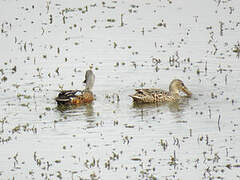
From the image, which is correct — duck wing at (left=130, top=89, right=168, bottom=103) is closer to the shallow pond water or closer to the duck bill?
the shallow pond water

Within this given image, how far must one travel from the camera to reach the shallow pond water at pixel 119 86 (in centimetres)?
1259

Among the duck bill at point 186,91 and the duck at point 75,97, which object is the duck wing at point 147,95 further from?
the duck at point 75,97

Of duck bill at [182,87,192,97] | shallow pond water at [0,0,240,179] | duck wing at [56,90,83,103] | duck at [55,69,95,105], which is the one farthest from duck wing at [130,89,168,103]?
duck wing at [56,90,83,103]

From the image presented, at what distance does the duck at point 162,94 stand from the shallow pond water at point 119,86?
219 mm

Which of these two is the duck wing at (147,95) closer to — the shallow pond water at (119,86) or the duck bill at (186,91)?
the shallow pond water at (119,86)

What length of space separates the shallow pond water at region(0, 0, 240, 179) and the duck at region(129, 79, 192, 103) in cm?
22

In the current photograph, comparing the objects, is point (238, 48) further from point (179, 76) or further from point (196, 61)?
point (179, 76)

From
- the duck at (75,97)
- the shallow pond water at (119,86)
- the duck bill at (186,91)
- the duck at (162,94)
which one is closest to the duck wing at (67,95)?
the duck at (75,97)

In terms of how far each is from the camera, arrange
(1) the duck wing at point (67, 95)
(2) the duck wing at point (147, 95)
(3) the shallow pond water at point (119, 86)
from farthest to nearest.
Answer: (2) the duck wing at point (147, 95) → (1) the duck wing at point (67, 95) → (3) the shallow pond water at point (119, 86)

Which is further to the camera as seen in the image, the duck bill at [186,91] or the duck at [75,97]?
the duck bill at [186,91]

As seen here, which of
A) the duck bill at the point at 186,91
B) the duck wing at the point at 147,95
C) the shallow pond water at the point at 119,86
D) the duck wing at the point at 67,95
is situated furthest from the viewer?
the duck bill at the point at 186,91

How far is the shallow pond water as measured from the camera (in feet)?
41.3

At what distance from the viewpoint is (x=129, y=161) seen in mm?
12594

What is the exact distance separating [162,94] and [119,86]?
1450 millimetres
